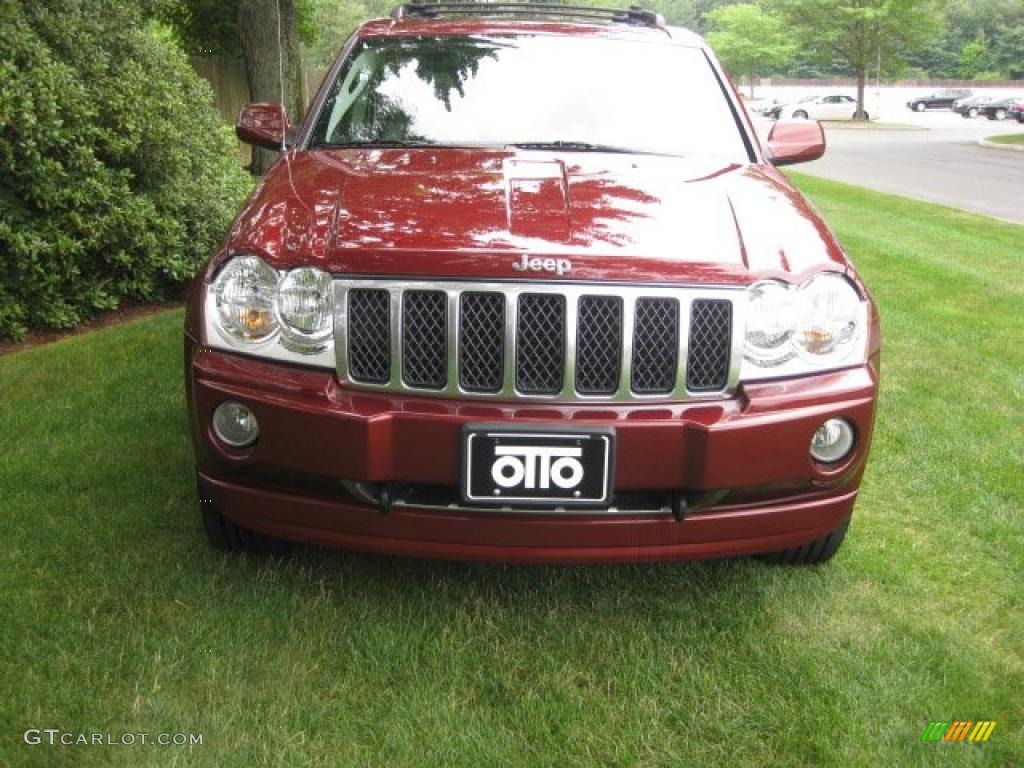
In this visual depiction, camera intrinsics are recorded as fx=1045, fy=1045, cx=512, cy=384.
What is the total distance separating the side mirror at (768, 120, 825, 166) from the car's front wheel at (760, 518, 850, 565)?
1.45 meters

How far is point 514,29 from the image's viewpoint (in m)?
4.13

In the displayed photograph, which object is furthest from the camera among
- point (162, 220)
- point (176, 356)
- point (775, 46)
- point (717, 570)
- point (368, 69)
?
point (775, 46)

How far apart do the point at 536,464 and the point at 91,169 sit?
438 cm

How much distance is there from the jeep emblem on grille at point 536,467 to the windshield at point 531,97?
1.38m

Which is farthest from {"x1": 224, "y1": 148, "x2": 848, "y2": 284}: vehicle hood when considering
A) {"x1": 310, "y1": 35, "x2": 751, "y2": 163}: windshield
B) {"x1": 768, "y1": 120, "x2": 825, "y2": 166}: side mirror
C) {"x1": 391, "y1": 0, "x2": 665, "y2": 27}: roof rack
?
{"x1": 391, "y1": 0, "x2": 665, "y2": 27}: roof rack

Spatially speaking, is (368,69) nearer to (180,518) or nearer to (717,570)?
(180,518)

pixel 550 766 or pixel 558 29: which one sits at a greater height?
pixel 558 29

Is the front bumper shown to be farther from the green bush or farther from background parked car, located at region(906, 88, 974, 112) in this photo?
background parked car, located at region(906, 88, 974, 112)

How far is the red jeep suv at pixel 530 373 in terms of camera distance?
2520 mm

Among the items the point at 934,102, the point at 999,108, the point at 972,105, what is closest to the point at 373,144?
the point at 999,108

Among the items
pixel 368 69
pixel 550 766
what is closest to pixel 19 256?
pixel 368 69

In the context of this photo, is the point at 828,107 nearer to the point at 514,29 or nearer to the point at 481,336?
the point at 514,29

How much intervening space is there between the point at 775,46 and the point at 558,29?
66954 millimetres

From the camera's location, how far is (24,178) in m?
5.61
